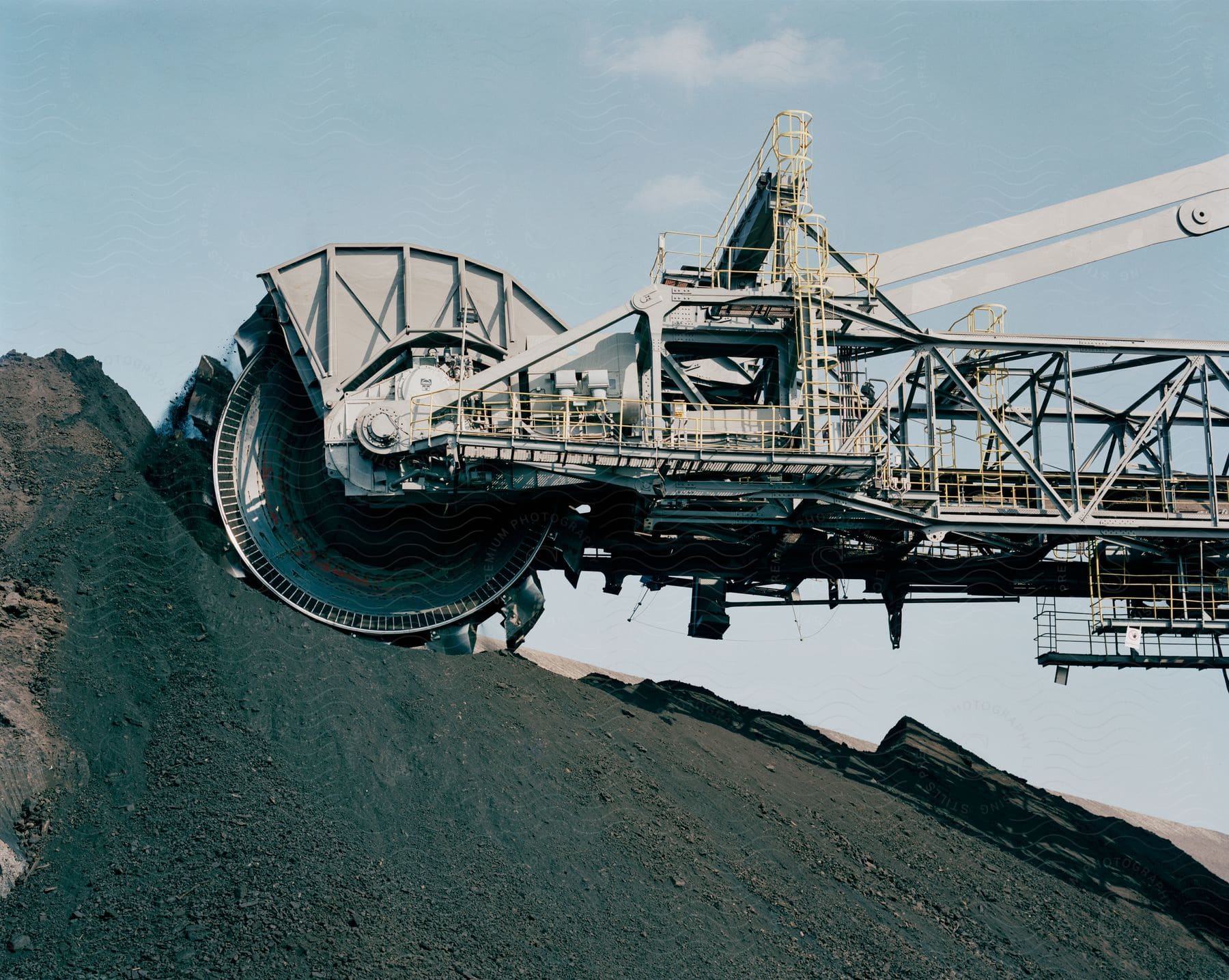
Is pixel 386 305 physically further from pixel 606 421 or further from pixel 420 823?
pixel 420 823

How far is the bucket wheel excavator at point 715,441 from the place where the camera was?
47.1 feet

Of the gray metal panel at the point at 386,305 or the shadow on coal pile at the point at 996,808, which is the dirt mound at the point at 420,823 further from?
the gray metal panel at the point at 386,305

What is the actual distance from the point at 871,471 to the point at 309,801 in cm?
681

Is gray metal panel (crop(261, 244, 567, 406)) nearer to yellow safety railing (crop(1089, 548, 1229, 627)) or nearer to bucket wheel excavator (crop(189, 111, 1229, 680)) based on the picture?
bucket wheel excavator (crop(189, 111, 1229, 680))

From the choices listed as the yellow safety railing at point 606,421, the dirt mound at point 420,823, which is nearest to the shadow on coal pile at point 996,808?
the dirt mound at point 420,823

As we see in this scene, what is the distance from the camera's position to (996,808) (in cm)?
1709

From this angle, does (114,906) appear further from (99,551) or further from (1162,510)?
(1162,510)

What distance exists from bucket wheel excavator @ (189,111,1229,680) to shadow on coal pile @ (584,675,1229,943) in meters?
1.35

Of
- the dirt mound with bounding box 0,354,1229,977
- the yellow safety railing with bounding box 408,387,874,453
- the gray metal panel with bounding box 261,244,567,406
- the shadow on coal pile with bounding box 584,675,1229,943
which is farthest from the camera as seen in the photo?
the shadow on coal pile with bounding box 584,675,1229,943

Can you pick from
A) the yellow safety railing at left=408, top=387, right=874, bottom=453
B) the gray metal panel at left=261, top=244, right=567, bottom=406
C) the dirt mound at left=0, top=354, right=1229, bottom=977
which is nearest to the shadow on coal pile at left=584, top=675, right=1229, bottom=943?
the dirt mound at left=0, top=354, right=1229, bottom=977

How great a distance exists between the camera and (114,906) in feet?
34.0

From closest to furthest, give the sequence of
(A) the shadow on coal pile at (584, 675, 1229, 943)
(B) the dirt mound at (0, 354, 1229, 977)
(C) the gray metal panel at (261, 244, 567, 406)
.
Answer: (B) the dirt mound at (0, 354, 1229, 977), (C) the gray metal panel at (261, 244, 567, 406), (A) the shadow on coal pile at (584, 675, 1229, 943)

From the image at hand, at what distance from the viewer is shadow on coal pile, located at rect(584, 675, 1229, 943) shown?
16.1 meters

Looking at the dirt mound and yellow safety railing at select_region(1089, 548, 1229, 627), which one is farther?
yellow safety railing at select_region(1089, 548, 1229, 627)
